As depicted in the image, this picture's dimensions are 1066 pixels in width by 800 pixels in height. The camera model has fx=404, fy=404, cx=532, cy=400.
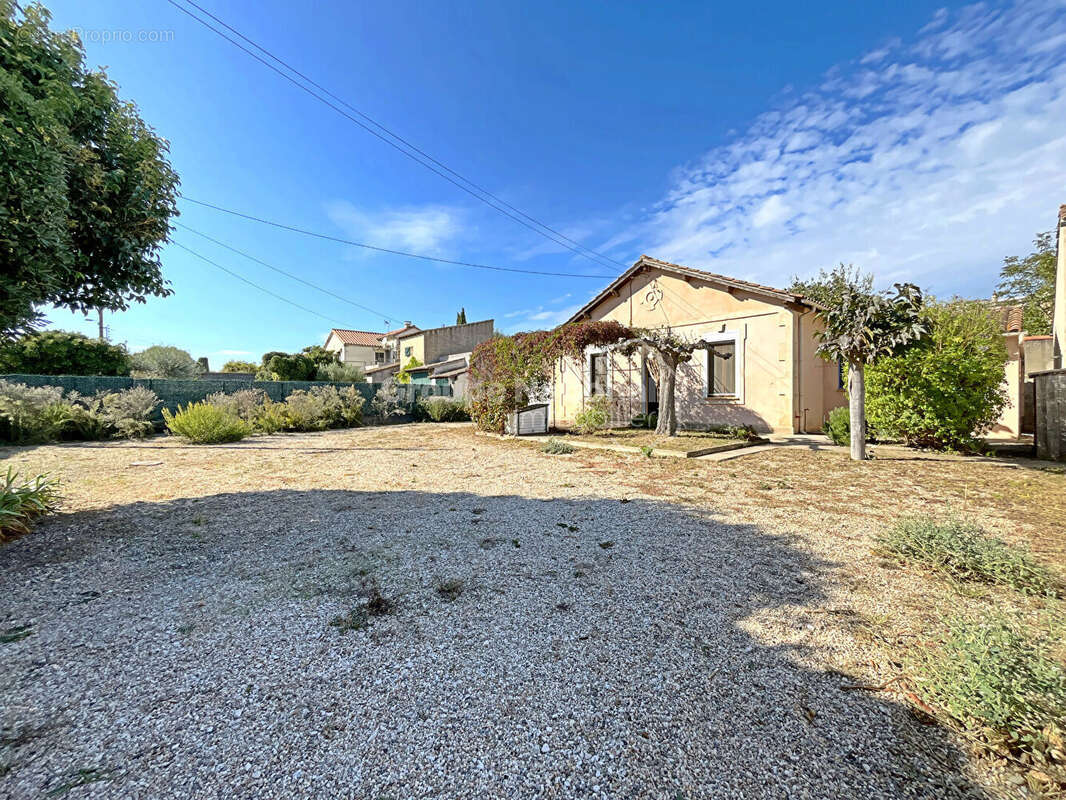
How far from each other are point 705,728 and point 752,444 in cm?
795

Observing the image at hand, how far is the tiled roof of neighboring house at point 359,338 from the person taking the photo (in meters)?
37.2

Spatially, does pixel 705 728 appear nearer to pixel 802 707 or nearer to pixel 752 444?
pixel 802 707

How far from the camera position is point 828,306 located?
23.8 ft

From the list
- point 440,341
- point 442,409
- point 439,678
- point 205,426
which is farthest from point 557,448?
point 440,341

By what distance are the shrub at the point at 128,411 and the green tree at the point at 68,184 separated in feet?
28.7

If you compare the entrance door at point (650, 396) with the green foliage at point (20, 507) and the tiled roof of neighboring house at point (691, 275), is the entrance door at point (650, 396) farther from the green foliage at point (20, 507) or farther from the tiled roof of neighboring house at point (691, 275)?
the green foliage at point (20, 507)

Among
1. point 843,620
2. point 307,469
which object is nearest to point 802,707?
point 843,620

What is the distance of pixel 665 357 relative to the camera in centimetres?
924

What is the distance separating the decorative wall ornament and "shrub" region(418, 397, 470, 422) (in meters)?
8.79

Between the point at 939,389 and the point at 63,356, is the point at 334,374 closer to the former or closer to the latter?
the point at 63,356

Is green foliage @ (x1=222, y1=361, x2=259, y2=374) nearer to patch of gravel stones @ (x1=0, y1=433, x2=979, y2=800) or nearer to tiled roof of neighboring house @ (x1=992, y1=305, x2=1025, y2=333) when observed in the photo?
patch of gravel stones @ (x1=0, y1=433, x2=979, y2=800)

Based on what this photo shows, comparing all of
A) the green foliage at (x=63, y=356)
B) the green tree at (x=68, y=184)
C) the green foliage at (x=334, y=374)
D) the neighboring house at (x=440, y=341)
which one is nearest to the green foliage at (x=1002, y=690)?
the green tree at (x=68, y=184)

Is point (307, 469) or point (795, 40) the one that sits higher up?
point (795, 40)

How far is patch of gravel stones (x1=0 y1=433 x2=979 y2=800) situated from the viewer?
1383 millimetres
